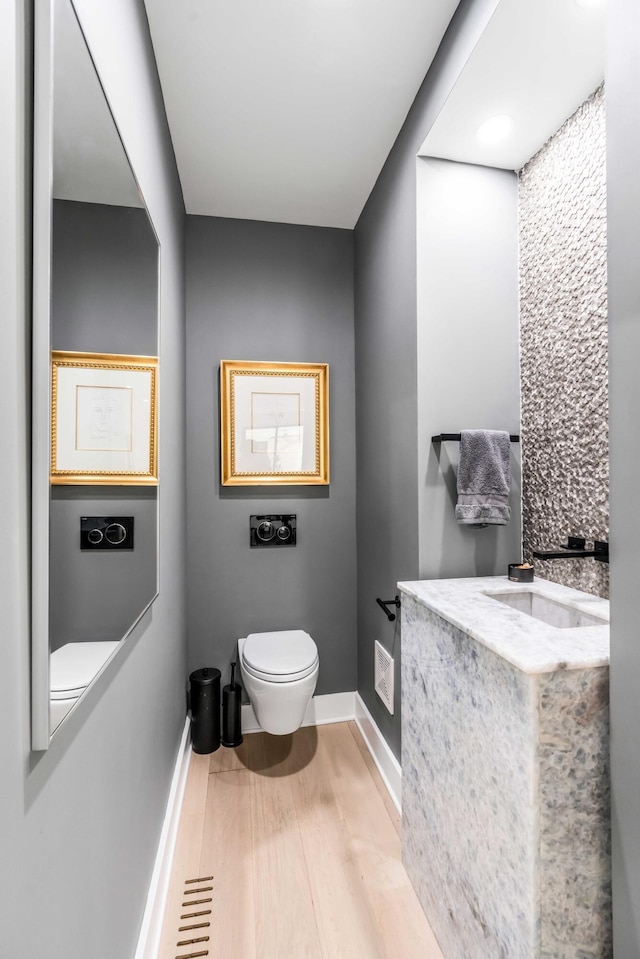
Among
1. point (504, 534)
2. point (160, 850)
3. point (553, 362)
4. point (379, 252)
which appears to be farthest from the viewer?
point (379, 252)

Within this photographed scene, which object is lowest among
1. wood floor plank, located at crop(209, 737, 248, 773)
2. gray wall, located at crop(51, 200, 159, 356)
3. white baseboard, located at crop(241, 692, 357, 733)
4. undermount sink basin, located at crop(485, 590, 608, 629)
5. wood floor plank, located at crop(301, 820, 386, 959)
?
wood floor plank, located at crop(301, 820, 386, 959)

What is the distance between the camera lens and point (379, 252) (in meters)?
2.05

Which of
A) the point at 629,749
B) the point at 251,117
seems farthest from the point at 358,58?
the point at 629,749

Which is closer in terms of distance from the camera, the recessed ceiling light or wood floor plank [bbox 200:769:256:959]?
wood floor plank [bbox 200:769:256:959]

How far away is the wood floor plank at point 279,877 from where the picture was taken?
1.28m

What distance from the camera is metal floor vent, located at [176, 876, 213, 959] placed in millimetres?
1251

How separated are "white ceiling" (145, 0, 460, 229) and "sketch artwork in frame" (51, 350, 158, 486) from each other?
3.39ft

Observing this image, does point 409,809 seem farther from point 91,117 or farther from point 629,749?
point 91,117

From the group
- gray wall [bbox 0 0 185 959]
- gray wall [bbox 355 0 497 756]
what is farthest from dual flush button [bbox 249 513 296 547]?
gray wall [bbox 0 0 185 959]

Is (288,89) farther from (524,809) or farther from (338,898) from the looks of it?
(338,898)

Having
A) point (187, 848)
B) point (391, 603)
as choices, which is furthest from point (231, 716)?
point (391, 603)

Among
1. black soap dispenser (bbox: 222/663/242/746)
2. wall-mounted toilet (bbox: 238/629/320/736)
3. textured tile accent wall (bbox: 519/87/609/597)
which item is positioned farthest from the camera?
black soap dispenser (bbox: 222/663/242/746)

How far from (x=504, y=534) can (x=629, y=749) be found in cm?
89

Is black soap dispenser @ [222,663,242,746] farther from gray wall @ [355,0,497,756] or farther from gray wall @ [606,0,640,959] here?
gray wall @ [606,0,640,959]
